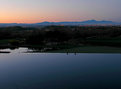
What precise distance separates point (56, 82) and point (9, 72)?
8.52 ft

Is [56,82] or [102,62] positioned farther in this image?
[102,62]

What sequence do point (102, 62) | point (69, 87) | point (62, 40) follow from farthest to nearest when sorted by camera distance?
point (62, 40) < point (102, 62) < point (69, 87)

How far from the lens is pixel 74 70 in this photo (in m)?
8.39

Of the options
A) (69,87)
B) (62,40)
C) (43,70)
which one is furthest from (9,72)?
(62,40)

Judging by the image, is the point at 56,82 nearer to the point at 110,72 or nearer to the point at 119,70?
the point at 110,72

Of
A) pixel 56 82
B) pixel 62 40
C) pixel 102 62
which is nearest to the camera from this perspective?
pixel 56 82

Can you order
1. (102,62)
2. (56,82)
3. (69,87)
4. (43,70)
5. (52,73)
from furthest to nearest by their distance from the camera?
(102,62), (43,70), (52,73), (56,82), (69,87)

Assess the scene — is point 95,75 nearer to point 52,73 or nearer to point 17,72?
point 52,73

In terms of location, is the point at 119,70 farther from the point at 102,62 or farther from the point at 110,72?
the point at 102,62

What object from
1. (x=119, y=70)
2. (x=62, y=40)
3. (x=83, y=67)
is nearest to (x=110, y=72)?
(x=119, y=70)

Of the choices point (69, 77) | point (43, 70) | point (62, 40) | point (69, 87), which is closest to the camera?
point (69, 87)

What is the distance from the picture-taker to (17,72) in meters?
8.12

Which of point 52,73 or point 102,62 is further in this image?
point 102,62

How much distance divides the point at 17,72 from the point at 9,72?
363 mm
